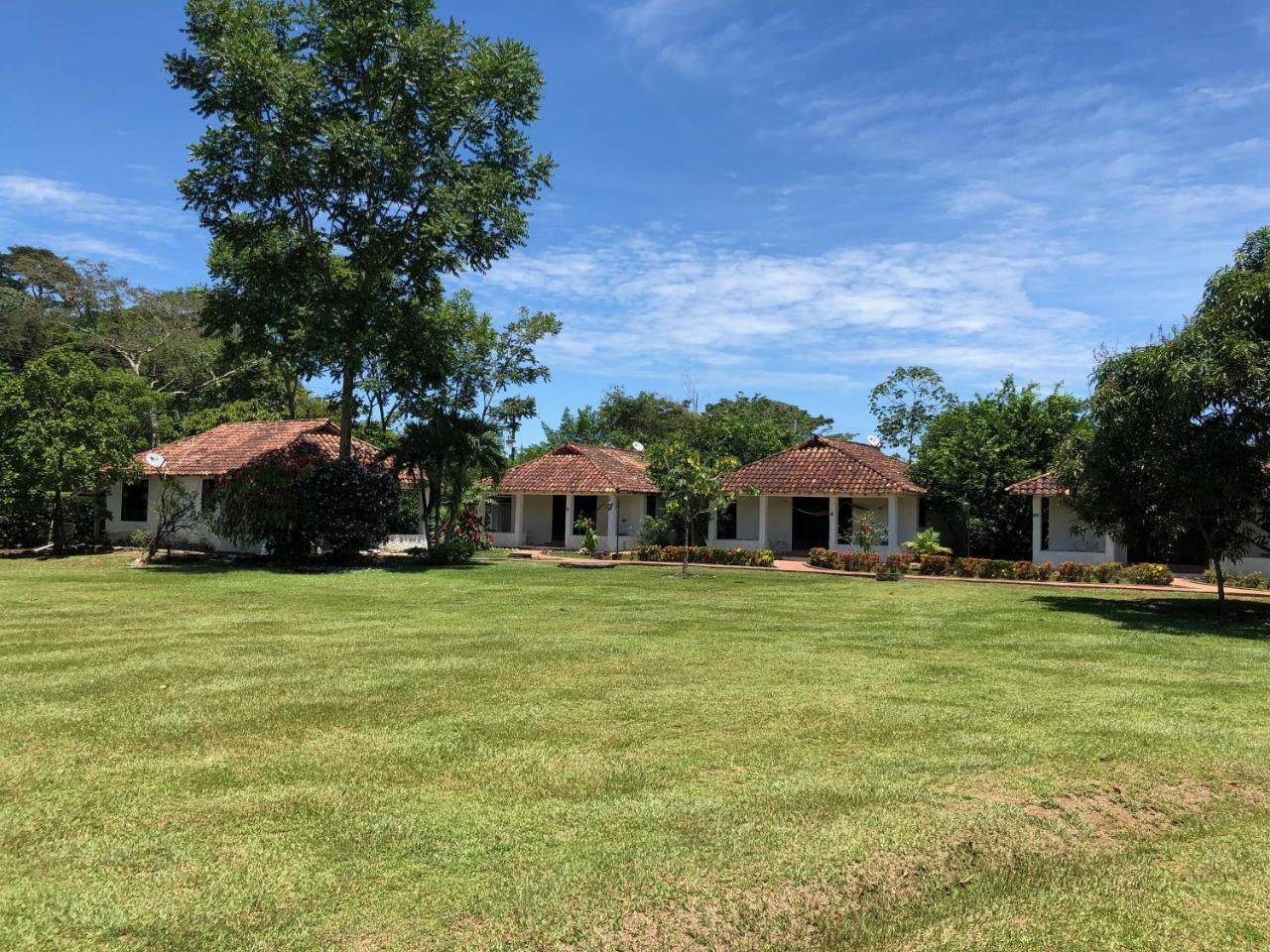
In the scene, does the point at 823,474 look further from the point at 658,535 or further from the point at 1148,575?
the point at 1148,575

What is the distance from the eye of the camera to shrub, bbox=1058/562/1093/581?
22.0 metres

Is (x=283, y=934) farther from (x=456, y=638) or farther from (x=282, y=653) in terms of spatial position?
(x=456, y=638)

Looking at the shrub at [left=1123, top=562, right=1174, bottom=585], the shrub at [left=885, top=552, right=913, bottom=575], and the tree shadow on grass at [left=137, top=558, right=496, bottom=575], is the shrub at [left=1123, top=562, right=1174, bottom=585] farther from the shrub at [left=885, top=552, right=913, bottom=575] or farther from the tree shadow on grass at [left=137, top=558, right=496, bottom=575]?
the tree shadow on grass at [left=137, top=558, right=496, bottom=575]

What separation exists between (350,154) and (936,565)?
1868 centimetres

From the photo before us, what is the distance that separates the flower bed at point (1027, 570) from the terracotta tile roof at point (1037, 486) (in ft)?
9.67

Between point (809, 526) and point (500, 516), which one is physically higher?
point (500, 516)

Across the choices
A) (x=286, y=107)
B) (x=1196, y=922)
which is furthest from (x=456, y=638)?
(x=286, y=107)

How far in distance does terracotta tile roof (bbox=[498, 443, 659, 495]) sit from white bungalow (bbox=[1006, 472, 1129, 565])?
42.0 ft

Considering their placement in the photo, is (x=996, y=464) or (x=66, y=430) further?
(x=996, y=464)

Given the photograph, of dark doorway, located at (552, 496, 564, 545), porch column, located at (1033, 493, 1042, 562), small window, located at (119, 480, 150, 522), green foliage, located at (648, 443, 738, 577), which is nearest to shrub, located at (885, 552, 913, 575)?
porch column, located at (1033, 493, 1042, 562)

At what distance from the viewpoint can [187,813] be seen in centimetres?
457

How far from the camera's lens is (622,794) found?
197 inches

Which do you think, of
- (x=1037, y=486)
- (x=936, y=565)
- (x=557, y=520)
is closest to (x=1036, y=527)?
(x=1037, y=486)

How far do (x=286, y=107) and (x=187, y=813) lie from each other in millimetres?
20982
